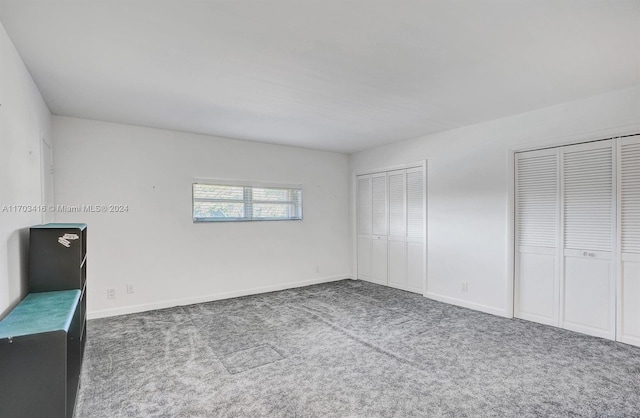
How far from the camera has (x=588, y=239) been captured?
3422 mm

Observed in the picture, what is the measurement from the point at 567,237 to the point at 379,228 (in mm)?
2766

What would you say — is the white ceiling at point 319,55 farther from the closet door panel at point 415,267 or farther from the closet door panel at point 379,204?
the closet door panel at point 415,267

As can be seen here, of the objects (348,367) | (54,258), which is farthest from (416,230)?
(54,258)

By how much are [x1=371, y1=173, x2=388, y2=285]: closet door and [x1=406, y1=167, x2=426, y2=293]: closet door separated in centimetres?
50

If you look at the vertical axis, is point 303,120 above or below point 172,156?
above

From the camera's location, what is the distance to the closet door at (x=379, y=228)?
5.68 m

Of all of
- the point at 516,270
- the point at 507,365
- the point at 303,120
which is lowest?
the point at 507,365

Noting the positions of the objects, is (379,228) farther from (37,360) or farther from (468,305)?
(37,360)

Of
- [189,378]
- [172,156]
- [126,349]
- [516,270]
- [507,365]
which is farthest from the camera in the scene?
[172,156]

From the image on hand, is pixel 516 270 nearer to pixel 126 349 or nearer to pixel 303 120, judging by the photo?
pixel 303 120

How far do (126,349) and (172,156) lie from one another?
252cm

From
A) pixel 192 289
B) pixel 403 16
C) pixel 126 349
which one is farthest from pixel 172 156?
pixel 403 16

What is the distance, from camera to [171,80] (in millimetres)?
2791

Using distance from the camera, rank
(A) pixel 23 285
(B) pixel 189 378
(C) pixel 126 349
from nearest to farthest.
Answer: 1. (A) pixel 23 285
2. (B) pixel 189 378
3. (C) pixel 126 349
